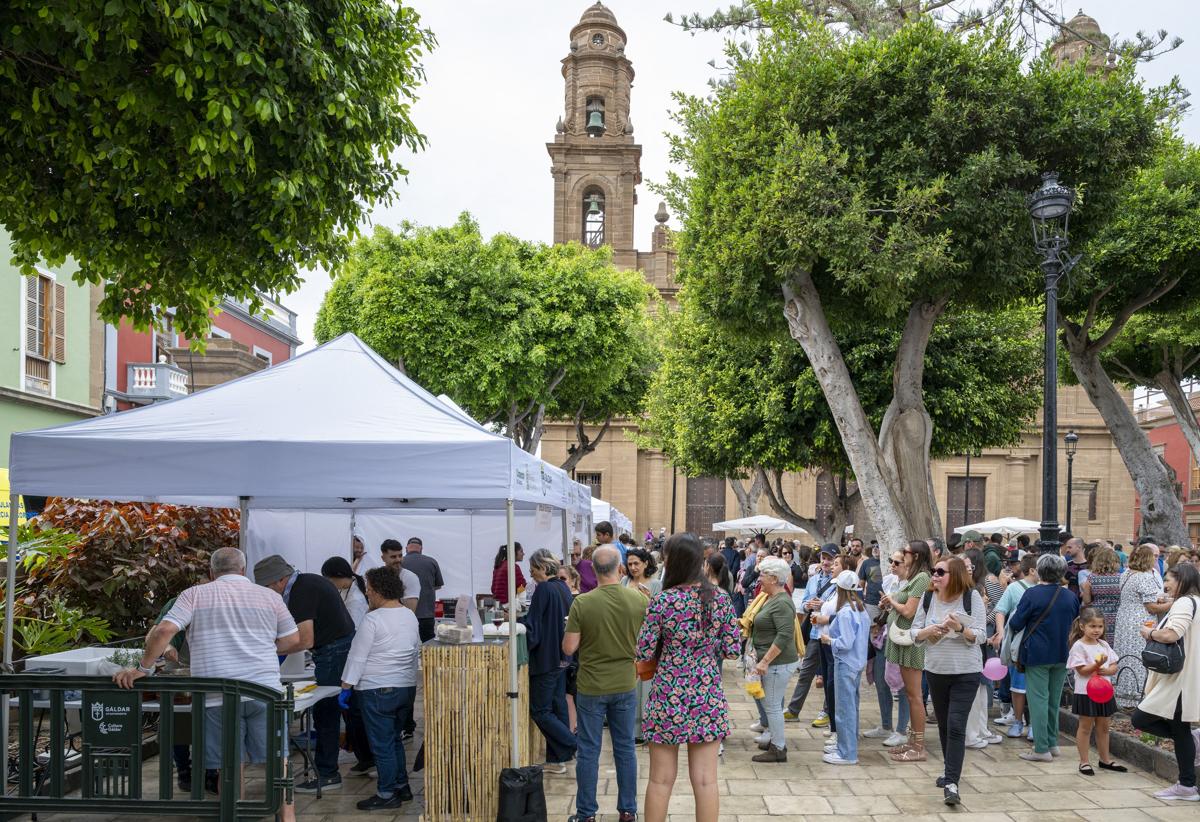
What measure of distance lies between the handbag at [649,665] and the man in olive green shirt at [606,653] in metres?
0.46

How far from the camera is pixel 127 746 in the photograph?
202 inches

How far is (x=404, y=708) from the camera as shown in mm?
6484

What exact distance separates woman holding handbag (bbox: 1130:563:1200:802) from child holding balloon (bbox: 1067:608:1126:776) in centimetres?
40

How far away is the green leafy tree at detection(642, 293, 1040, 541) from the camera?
21453mm

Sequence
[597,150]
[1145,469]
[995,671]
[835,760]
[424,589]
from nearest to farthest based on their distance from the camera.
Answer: [995,671] → [835,760] → [424,589] → [1145,469] → [597,150]

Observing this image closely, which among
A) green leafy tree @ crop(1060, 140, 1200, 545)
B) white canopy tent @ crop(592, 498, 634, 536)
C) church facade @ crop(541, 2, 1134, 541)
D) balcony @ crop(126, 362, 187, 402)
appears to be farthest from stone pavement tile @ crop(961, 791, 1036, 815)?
church facade @ crop(541, 2, 1134, 541)

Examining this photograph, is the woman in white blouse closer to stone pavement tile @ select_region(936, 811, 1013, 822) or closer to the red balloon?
stone pavement tile @ select_region(936, 811, 1013, 822)

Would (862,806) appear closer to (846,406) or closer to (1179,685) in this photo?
(1179,685)

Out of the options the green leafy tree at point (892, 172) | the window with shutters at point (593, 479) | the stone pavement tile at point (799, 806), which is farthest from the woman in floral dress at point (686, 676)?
the window with shutters at point (593, 479)

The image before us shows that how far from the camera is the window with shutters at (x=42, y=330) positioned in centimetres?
1828

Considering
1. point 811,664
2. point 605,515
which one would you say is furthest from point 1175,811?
point 605,515

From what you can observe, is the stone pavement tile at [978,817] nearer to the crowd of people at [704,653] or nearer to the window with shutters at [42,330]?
the crowd of people at [704,653]

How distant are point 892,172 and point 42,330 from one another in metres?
15.8

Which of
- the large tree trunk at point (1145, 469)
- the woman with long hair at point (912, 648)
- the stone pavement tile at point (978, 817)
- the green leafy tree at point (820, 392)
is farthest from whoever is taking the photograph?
the green leafy tree at point (820, 392)
